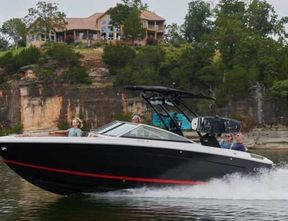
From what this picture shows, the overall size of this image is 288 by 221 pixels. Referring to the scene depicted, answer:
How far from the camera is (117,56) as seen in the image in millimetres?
84500

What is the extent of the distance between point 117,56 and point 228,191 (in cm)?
6725

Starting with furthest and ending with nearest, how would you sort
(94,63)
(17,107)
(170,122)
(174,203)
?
(94,63) → (17,107) → (170,122) → (174,203)

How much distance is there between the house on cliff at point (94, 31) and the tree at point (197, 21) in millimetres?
5480

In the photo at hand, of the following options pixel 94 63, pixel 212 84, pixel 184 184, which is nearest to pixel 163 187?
pixel 184 184

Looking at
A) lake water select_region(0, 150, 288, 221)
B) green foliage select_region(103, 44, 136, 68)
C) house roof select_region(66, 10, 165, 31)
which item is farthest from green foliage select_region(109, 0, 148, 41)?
lake water select_region(0, 150, 288, 221)

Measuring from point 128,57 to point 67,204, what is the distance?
224ft

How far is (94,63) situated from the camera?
8550 cm

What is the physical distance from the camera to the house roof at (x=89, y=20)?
107287mm

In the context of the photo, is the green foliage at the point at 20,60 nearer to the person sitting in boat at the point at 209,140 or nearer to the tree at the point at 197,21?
the tree at the point at 197,21

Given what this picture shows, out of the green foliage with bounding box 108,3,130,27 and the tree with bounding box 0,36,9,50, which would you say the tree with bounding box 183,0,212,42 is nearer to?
the green foliage with bounding box 108,3,130,27

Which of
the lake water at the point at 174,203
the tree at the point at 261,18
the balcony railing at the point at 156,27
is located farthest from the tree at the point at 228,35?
the lake water at the point at 174,203

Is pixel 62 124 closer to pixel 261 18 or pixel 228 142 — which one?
pixel 261 18

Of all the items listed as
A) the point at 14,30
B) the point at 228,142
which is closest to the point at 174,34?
the point at 14,30

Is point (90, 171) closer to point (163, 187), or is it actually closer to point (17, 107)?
point (163, 187)
